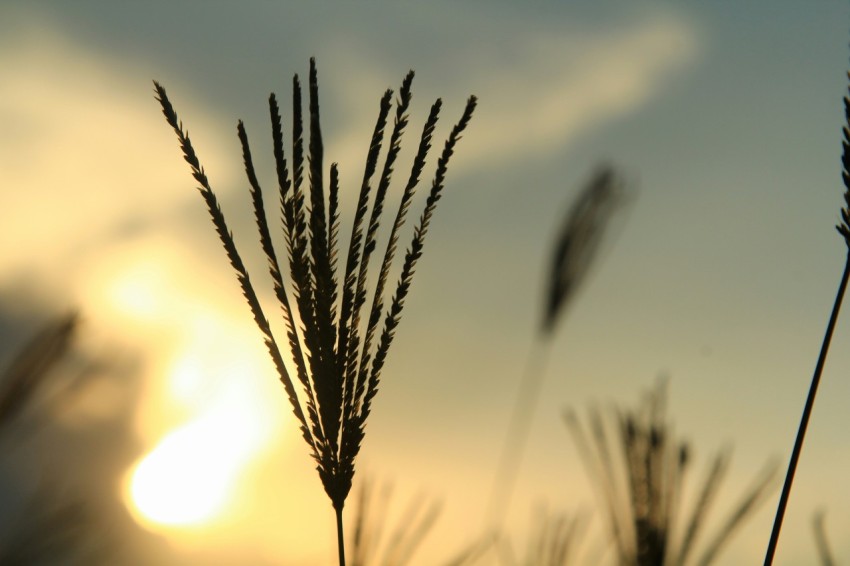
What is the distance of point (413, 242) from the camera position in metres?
1.23

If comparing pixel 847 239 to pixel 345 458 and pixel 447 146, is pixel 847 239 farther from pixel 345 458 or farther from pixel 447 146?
pixel 345 458

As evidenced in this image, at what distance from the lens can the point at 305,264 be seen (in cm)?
121

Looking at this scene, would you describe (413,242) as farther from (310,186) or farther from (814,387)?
(814,387)

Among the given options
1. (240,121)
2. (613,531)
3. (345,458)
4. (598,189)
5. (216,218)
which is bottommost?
(613,531)

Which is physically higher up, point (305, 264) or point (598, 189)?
point (598, 189)

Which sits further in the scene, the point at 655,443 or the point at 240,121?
the point at 655,443

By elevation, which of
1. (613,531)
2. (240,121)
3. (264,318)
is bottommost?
(613,531)

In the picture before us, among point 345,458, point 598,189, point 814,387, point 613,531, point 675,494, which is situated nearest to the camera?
point 814,387

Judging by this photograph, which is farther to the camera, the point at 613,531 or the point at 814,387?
the point at 613,531

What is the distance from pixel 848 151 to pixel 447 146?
1.63 ft

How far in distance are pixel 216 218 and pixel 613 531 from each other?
1.77 m

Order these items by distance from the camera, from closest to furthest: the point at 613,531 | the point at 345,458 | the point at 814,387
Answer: the point at 814,387
the point at 345,458
the point at 613,531

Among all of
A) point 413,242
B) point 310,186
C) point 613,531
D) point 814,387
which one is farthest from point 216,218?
point 613,531

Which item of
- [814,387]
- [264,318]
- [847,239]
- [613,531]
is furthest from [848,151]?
[613,531]
